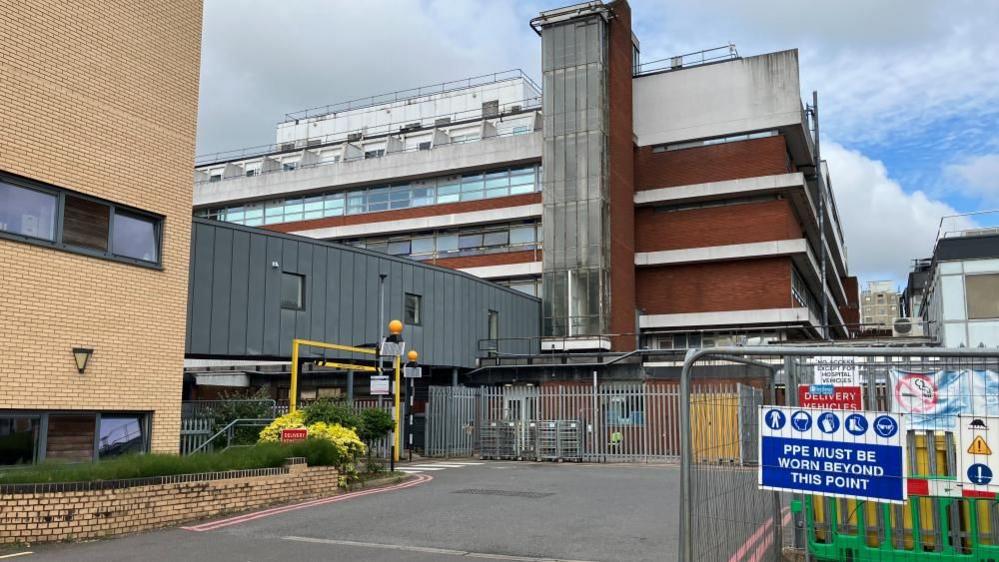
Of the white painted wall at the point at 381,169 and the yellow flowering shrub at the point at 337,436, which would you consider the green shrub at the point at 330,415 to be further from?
the white painted wall at the point at 381,169

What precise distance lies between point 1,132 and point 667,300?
117ft

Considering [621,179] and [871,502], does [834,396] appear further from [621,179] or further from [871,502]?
[621,179]

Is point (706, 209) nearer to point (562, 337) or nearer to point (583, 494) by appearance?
point (562, 337)

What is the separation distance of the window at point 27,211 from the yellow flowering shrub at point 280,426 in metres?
5.91

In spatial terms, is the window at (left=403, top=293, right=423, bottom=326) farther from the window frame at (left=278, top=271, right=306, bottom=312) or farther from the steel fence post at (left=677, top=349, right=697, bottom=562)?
the steel fence post at (left=677, top=349, right=697, bottom=562)

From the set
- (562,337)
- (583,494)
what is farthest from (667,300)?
(583,494)

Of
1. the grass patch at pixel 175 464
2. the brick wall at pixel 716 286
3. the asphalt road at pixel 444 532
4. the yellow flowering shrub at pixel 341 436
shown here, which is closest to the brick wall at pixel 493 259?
the brick wall at pixel 716 286

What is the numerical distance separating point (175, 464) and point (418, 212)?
35.5 m

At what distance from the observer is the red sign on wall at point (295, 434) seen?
1655 cm

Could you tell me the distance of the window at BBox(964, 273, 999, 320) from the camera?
93.2ft

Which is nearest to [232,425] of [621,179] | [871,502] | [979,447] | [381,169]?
[871,502]

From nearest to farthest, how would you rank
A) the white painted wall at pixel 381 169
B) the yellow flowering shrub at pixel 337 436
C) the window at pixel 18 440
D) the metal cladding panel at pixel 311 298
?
the window at pixel 18 440
the yellow flowering shrub at pixel 337 436
the metal cladding panel at pixel 311 298
the white painted wall at pixel 381 169

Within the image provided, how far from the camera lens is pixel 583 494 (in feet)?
51.7

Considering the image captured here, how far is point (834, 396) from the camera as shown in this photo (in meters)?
8.27
